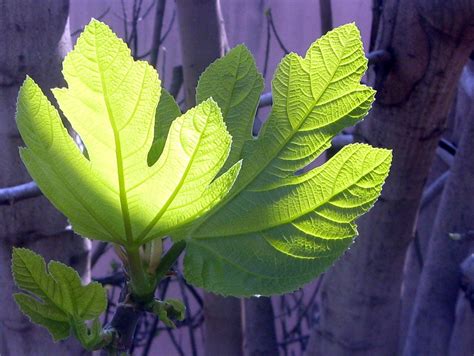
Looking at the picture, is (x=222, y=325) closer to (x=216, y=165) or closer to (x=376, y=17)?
(x=376, y=17)

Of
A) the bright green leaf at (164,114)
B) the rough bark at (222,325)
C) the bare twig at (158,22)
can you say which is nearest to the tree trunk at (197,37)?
the rough bark at (222,325)

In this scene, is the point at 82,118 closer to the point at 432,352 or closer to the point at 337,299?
the point at 337,299

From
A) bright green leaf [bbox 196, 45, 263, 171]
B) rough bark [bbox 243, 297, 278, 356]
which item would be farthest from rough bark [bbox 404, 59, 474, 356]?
bright green leaf [bbox 196, 45, 263, 171]

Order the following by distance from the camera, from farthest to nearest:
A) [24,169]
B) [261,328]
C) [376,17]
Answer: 1. [261,328]
2. [376,17]
3. [24,169]

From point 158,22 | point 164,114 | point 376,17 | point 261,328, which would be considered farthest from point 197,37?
point 164,114

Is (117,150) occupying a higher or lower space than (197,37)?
lower

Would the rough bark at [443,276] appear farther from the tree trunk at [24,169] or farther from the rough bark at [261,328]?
the tree trunk at [24,169]
